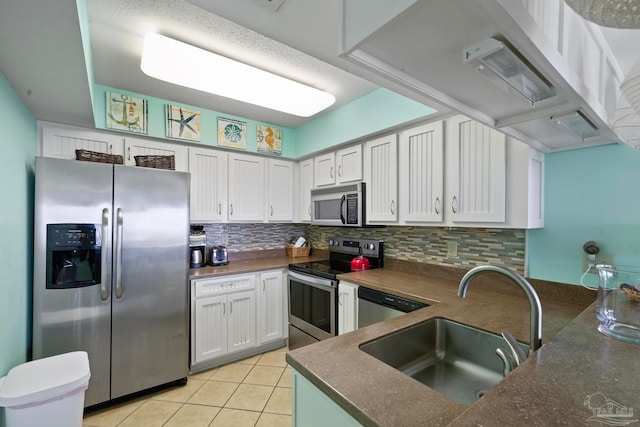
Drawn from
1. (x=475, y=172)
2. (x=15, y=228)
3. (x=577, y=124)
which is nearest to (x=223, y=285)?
(x=15, y=228)

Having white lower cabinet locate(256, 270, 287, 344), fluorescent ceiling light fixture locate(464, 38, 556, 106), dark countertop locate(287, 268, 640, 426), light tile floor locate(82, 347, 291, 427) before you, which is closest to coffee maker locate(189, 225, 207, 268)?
white lower cabinet locate(256, 270, 287, 344)

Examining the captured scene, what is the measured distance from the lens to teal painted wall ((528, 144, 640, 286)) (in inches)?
58.1

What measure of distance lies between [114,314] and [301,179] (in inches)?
89.1

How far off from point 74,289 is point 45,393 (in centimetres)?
74

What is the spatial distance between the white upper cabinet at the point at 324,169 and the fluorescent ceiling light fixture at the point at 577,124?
1.97 m

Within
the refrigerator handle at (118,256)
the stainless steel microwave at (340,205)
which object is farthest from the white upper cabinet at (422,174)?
the refrigerator handle at (118,256)

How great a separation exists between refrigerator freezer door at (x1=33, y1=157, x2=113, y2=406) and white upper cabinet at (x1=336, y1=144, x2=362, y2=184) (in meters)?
1.95

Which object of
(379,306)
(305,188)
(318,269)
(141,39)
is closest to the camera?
(141,39)

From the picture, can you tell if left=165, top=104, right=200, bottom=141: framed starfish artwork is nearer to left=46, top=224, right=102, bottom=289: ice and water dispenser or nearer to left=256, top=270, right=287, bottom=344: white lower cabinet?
left=46, top=224, right=102, bottom=289: ice and water dispenser

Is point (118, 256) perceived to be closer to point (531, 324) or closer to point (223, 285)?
point (223, 285)

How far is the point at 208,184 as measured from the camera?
9.37 feet

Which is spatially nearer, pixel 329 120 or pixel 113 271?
pixel 113 271

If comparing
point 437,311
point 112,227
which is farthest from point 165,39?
point 437,311

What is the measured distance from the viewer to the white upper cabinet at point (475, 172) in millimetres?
1701
